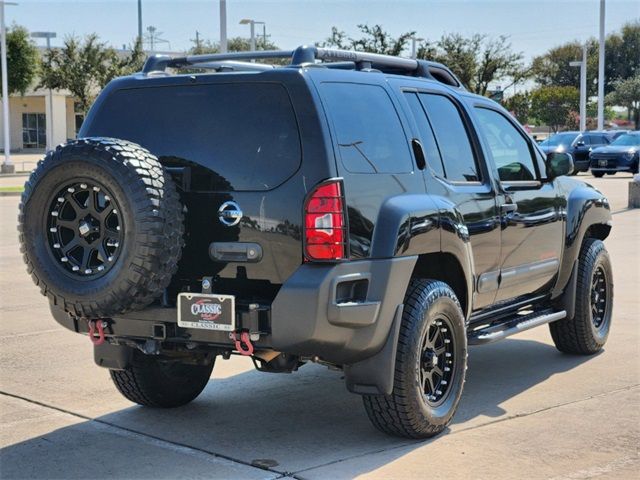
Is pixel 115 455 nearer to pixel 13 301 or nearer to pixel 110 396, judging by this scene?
pixel 110 396

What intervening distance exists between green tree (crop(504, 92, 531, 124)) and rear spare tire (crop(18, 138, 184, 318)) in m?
55.7

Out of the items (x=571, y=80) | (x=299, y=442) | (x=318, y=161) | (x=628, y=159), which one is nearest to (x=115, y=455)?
(x=299, y=442)

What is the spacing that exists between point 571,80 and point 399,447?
8490 cm

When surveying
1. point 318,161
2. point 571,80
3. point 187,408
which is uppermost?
point 571,80

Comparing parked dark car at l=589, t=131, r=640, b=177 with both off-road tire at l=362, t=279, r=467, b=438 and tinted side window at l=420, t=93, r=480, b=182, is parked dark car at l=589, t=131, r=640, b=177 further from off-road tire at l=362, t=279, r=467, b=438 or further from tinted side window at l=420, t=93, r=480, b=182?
off-road tire at l=362, t=279, r=467, b=438

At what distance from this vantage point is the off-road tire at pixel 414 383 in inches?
208

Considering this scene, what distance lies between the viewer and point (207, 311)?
5.05 m

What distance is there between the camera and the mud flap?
Answer: 5.15 metres

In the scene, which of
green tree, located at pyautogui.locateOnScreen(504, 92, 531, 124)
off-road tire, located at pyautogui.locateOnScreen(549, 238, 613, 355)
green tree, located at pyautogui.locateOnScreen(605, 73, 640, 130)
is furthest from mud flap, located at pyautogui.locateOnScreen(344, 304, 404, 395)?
green tree, located at pyautogui.locateOnScreen(605, 73, 640, 130)

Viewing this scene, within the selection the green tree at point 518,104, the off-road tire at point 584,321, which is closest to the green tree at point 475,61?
the green tree at point 518,104

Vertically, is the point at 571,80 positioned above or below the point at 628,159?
above

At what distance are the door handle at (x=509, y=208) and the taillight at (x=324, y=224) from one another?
6.28 ft

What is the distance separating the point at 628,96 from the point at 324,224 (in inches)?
2973

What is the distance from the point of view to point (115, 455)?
17.3 ft
